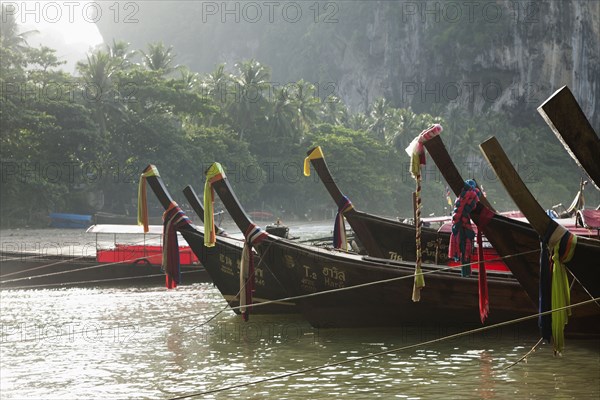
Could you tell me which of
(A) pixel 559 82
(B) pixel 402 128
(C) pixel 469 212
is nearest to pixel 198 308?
(C) pixel 469 212

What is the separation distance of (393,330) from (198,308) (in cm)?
559

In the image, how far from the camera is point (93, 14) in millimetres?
134750

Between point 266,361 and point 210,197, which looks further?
point 210,197

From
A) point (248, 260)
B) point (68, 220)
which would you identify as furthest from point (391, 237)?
point (68, 220)

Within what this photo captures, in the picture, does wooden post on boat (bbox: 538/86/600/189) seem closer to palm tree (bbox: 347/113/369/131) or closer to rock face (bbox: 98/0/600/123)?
palm tree (bbox: 347/113/369/131)

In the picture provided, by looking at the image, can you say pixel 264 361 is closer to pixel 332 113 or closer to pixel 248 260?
pixel 248 260

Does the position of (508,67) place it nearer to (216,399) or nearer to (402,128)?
(402,128)

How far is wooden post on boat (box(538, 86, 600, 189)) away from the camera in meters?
5.18

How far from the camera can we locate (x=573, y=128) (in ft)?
17.4

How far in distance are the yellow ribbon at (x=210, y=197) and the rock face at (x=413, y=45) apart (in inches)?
2824

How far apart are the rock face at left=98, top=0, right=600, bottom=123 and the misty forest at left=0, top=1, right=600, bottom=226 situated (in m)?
0.21

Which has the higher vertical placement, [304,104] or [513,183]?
[304,104]

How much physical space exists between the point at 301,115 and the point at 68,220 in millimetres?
23258

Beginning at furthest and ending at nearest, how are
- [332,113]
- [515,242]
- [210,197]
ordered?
[332,113]
[210,197]
[515,242]
